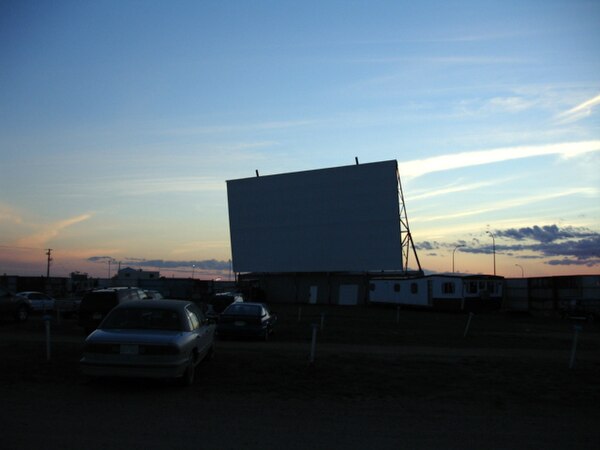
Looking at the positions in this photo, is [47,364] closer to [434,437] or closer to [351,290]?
[434,437]

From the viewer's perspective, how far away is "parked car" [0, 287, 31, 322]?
23.8m

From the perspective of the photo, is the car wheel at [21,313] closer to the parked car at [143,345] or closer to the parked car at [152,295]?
the parked car at [152,295]

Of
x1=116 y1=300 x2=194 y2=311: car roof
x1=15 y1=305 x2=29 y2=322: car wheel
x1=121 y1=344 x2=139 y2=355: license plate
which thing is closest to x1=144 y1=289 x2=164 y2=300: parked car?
x1=15 y1=305 x2=29 y2=322: car wheel

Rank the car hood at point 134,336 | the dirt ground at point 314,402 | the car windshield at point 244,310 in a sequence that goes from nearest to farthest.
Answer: the dirt ground at point 314,402, the car hood at point 134,336, the car windshield at point 244,310

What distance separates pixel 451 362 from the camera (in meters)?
13.5

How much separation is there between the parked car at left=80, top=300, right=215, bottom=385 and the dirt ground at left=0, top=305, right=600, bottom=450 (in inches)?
15.9

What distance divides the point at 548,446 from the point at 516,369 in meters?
6.22

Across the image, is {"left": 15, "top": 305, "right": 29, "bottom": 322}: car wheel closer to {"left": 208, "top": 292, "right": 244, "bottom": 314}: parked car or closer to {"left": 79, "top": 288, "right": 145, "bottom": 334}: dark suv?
{"left": 79, "top": 288, "right": 145, "bottom": 334}: dark suv

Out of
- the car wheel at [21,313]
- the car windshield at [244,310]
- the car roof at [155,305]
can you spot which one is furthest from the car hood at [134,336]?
the car wheel at [21,313]

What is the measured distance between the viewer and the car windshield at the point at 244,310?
725 inches

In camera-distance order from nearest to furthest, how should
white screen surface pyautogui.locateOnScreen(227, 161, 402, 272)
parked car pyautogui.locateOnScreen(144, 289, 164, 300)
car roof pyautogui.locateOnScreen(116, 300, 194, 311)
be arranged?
1. car roof pyautogui.locateOnScreen(116, 300, 194, 311)
2. parked car pyautogui.locateOnScreen(144, 289, 164, 300)
3. white screen surface pyautogui.locateOnScreen(227, 161, 402, 272)

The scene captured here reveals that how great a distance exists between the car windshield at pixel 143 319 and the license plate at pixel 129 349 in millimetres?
705

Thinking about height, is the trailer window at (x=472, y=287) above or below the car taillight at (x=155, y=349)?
below

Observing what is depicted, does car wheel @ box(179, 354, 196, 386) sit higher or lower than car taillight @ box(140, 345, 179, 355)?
lower
